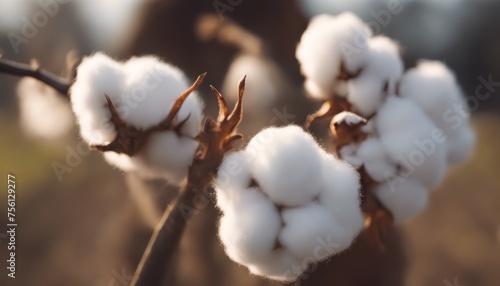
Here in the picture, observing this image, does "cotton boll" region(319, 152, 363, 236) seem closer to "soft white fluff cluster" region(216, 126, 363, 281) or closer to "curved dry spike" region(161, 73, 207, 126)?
"soft white fluff cluster" region(216, 126, 363, 281)

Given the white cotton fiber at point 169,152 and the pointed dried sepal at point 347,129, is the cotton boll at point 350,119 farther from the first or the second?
the white cotton fiber at point 169,152

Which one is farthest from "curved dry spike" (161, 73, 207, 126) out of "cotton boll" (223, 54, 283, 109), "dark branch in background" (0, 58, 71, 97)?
"cotton boll" (223, 54, 283, 109)

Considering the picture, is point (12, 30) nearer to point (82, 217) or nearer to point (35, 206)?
point (82, 217)

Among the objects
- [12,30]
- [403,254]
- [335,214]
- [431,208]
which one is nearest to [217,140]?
[335,214]

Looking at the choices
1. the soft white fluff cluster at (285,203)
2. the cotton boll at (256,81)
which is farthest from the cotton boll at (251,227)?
the cotton boll at (256,81)

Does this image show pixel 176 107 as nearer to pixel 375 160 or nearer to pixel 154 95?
pixel 154 95
